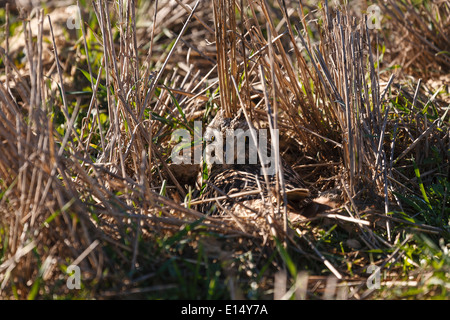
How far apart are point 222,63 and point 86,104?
4.47ft

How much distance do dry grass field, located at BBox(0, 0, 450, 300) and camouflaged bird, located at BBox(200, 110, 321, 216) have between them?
46 mm

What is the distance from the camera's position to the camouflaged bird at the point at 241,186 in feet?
6.79

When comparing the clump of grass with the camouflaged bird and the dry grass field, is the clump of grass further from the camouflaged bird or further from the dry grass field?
the camouflaged bird

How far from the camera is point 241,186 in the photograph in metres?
2.21

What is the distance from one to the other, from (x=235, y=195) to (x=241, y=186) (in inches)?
5.4

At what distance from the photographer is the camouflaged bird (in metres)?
2.07

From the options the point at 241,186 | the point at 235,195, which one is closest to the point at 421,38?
the point at 241,186

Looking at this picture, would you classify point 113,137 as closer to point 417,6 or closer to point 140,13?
point 140,13

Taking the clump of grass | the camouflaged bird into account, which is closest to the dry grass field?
the camouflaged bird

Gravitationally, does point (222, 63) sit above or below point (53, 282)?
above

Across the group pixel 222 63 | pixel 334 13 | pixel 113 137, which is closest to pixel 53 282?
pixel 113 137

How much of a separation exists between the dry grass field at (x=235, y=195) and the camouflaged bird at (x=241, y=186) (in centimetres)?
5
